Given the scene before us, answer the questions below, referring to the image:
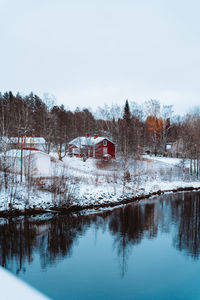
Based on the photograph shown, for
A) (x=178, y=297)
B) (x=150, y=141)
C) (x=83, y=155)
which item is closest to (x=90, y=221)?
(x=178, y=297)

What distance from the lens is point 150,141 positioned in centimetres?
4862

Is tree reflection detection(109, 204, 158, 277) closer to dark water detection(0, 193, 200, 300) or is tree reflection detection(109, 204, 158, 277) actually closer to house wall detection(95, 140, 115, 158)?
dark water detection(0, 193, 200, 300)

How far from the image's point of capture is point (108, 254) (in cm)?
1089

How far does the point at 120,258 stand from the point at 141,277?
1571 mm

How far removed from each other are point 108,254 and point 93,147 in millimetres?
24162

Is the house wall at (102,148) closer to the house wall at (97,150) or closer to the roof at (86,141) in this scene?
the house wall at (97,150)

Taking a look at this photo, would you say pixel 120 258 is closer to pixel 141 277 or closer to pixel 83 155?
pixel 141 277

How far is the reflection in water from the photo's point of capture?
10749mm

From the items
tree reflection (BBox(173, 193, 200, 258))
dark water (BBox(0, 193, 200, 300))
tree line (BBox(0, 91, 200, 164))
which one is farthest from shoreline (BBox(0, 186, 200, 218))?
tree line (BBox(0, 91, 200, 164))

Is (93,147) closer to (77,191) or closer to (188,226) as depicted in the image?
(77,191)

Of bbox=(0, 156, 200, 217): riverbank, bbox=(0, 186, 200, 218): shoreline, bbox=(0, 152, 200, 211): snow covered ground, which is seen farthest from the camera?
bbox=(0, 152, 200, 211): snow covered ground

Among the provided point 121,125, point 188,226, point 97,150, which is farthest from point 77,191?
point 121,125

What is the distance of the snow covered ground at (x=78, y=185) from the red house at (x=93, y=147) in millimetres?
4149

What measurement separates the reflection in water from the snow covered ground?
5.28ft
